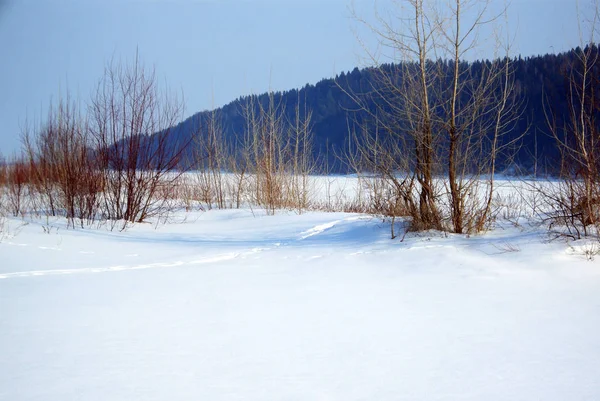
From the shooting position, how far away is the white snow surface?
2.42m

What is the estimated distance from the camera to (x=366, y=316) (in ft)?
11.8

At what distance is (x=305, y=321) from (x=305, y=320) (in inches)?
0.9

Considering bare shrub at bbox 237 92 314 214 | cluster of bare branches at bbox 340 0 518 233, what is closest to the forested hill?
bare shrub at bbox 237 92 314 214

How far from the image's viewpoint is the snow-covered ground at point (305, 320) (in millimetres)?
2426

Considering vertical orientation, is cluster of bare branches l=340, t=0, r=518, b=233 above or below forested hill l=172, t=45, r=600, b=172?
below

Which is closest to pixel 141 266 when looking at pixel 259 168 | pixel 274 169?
pixel 274 169

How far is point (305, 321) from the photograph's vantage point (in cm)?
349

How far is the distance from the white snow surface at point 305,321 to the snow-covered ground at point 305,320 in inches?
0.5

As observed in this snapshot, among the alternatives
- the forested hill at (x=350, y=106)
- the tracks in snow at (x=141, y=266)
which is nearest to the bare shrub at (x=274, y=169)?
the tracks in snow at (x=141, y=266)

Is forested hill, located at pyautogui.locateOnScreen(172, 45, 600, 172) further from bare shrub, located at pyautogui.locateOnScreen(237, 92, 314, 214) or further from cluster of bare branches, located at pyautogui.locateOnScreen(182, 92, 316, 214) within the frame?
bare shrub, located at pyautogui.locateOnScreen(237, 92, 314, 214)

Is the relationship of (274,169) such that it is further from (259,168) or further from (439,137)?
(439,137)

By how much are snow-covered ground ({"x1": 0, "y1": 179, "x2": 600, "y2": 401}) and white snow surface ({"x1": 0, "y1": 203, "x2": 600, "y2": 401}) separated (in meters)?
0.01

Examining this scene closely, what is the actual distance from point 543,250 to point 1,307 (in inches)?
207

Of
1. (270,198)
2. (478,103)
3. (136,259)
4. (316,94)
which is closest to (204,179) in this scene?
(270,198)
